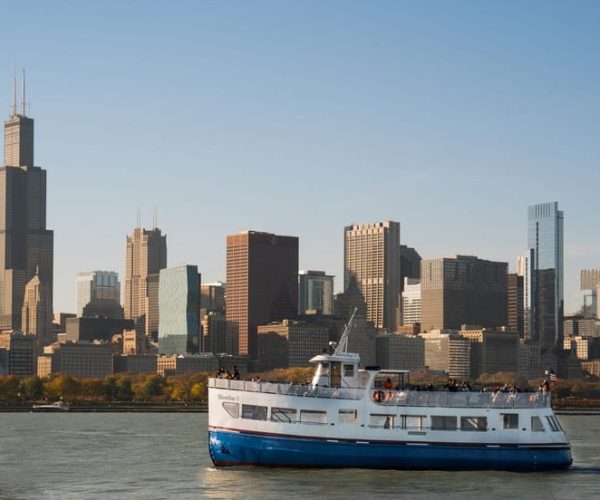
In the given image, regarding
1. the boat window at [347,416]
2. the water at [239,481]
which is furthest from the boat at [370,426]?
the water at [239,481]

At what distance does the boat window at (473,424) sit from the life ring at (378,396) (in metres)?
4.37

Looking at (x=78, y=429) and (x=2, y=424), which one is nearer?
(x=78, y=429)

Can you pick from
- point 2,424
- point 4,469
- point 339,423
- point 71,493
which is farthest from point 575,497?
point 2,424

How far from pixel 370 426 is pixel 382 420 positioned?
0.86 m

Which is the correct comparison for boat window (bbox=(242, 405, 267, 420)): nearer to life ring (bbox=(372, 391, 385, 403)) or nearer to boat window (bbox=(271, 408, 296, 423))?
boat window (bbox=(271, 408, 296, 423))

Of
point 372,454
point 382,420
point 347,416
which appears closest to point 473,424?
point 382,420

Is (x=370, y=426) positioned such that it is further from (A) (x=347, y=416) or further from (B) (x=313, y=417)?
(B) (x=313, y=417)

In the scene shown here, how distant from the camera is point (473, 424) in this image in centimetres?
7775

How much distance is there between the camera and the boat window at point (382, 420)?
252 feet

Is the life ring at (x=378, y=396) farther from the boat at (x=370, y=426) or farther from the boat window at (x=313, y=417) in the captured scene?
the boat window at (x=313, y=417)

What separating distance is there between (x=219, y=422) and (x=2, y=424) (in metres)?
89.1

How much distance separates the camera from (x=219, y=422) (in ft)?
255

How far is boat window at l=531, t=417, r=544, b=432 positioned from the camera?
78.1 meters

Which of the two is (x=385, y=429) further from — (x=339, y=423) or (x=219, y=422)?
(x=219, y=422)
